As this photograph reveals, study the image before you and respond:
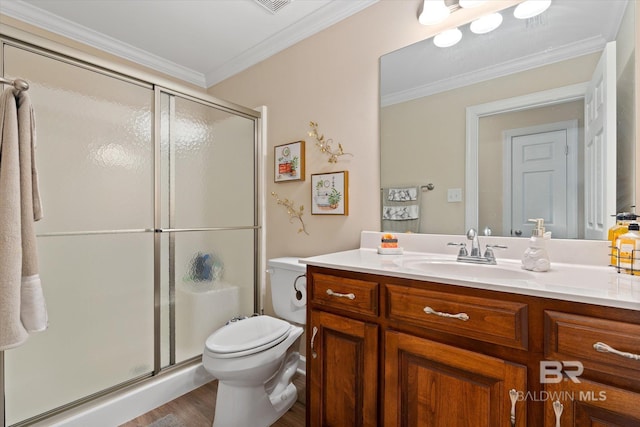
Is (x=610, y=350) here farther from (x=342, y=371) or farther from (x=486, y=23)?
(x=486, y=23)

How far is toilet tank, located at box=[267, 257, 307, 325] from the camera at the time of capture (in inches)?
70.5

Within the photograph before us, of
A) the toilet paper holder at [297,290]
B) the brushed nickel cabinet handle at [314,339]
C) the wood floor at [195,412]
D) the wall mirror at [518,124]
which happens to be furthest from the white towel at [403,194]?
the wood floor at [195,412]

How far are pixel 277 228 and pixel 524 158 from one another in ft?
5.17

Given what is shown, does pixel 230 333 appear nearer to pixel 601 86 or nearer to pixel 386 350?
pixel 386 350

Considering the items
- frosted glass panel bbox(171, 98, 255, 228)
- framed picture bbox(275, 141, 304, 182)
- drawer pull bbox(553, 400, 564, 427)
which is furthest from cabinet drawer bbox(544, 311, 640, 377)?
frosted glass panel bbox(171, 98, 255, 228)

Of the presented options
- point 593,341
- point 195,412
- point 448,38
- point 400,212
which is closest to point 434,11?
point 448,38

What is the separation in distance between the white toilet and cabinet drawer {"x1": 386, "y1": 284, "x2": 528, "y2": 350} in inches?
29.7

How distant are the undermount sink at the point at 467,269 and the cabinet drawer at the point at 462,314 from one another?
107 mm

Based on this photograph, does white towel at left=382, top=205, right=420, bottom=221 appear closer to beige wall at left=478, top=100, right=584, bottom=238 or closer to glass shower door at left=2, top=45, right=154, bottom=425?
beige wall at left=478, top=100, right=584, bottom=238

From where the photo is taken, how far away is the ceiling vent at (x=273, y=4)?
Answer: 183 cm

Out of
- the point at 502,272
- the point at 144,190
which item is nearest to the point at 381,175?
the point at 502,272

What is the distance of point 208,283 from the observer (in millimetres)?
2061

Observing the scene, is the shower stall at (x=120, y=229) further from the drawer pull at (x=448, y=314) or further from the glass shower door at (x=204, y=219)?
the drawer pull at (x=448, y=314)

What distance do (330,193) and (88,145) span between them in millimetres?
1313
